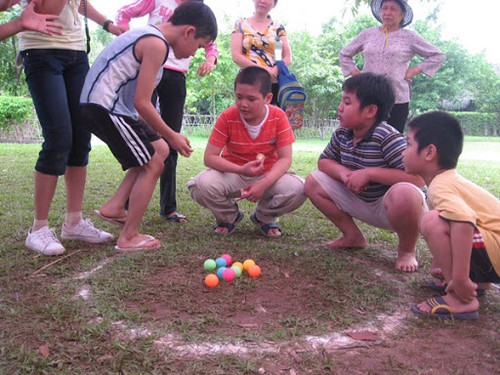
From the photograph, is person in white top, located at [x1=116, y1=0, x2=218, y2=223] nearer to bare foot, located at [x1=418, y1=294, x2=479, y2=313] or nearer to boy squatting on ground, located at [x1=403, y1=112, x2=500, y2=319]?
boy squatting on ground, located at [x1=403, y1=112, x2=500, y2=319]

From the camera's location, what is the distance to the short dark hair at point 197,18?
2.95 meters

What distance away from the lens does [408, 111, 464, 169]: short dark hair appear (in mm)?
2330

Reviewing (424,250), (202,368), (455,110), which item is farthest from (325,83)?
(202,368)

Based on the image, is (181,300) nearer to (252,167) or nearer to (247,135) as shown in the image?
(252,167)

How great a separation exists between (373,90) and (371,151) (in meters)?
0.39

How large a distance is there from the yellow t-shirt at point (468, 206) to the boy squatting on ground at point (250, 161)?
132cm

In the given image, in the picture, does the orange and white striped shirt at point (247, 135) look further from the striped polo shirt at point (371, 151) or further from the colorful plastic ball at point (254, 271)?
the colorful plastic ball at point (254, 271)

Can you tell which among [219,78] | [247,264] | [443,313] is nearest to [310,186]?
[247,264]

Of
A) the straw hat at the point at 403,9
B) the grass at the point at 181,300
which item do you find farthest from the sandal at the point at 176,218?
the straw hat at the point at 403,9

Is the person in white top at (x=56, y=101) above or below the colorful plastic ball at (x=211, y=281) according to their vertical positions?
above

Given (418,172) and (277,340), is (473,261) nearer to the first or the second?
(418,172)

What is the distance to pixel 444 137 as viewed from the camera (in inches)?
92.1

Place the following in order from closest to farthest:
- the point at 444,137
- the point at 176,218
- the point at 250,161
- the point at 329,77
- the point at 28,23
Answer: the point at 444,137 → the point at 28,23 → the point at 250,161 → the point at 176,218 → the point at 329,77

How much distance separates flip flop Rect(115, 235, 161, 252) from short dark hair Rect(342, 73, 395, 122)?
5.33 feet
